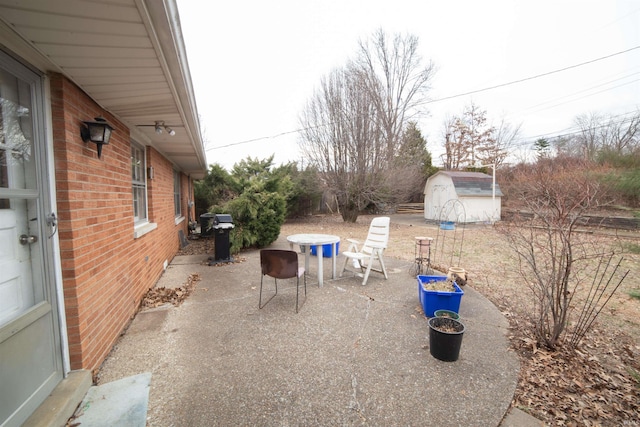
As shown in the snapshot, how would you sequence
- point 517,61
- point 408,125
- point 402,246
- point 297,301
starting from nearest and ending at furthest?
point 297,301, point 402,246, point 517,61, point 408,125

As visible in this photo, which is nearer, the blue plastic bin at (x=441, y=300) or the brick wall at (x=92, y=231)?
the brick wall at (x=92, y=231)

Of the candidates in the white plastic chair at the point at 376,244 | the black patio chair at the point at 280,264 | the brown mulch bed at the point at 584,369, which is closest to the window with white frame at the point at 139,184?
the black patio chair at the point at 280,264

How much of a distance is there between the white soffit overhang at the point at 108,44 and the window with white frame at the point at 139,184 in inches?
66.6

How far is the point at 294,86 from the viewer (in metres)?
13.8

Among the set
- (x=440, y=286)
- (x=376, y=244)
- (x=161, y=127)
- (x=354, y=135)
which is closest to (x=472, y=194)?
(x=354, y=135)

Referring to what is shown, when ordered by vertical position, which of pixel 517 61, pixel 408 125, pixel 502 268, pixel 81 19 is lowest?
pixel 502 268

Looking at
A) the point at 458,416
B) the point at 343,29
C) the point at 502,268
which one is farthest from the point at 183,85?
the point at 343,29

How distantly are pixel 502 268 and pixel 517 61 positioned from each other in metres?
8.61

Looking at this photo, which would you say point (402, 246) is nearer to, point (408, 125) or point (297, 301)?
point (297, 301)

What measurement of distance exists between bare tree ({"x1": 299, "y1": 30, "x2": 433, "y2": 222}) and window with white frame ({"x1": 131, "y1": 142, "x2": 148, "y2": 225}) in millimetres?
9635

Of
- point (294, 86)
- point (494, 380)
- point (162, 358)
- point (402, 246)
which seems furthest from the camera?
point (294, 86)

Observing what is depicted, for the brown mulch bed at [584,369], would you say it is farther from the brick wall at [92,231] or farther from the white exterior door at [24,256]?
the brick wall at [92,231]

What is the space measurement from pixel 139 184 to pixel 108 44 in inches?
128

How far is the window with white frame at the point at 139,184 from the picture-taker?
167 inches
